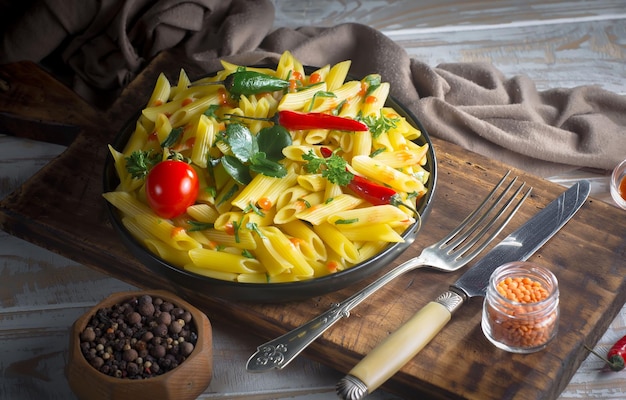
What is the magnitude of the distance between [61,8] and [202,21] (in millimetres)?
586

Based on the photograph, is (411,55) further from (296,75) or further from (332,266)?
(332,266)

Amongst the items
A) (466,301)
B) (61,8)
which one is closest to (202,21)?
(61,8)

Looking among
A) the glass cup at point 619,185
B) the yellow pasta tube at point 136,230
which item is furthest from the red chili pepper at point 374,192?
the glass cup at point 619,185

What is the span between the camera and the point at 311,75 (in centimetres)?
313

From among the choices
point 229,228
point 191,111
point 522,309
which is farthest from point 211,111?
point 522,309

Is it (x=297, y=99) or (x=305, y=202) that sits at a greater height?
(x=297, y=99)

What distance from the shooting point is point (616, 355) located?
2705 millimetres

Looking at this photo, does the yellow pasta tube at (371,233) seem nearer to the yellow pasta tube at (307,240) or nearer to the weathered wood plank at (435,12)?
the yellow pasta tube at (307,240)

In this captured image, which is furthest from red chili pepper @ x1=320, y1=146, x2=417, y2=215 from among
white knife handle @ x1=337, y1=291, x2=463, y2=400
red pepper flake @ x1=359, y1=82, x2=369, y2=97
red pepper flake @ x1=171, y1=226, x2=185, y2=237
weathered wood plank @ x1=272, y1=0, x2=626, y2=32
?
weathered wood plank @ x1=272, y1=0, x2=626, y2=32

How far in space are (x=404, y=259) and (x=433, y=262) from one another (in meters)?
0.11

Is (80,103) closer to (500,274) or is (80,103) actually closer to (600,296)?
(500,274)

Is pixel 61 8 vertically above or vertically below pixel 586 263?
above

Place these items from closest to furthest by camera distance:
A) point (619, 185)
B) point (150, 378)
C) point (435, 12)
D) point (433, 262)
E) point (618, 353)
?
1. point (150, 378)
2. point (618, 353)
3. point (433, 262)
4. point (619, 185)
5. point (435, 12)

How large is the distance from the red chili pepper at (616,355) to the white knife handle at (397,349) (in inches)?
19.1
